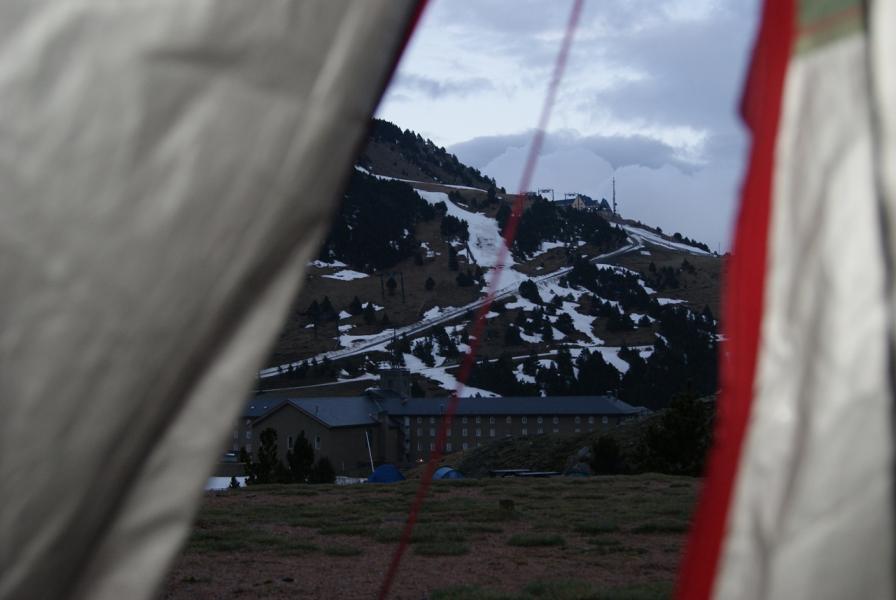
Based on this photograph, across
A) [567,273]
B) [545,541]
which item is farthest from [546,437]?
[567,273]

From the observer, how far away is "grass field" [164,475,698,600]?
24.2 feet

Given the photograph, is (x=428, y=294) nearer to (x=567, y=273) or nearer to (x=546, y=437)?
(x=567, y=273)

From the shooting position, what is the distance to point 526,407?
7969 centimetres

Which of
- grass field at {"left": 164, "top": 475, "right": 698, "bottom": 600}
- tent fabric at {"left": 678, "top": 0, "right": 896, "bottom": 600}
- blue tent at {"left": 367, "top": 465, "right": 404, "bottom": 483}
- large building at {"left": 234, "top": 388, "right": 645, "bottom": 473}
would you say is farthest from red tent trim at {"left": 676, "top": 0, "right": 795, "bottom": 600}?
large building at {"left": 234, "top": 388, "right": 645, "bottom": 473}

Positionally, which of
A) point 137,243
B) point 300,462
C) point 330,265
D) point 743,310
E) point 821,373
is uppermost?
point 330,265

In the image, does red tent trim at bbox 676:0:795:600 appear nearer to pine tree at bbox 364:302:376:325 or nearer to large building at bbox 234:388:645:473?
large building at bbox 234:388:645:473

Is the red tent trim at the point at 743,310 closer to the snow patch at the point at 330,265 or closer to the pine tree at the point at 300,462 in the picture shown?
the pine tree at the point at 300,462

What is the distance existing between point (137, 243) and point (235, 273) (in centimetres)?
20

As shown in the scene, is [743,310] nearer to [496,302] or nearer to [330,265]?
[496,302]

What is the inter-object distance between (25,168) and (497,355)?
10723 centimetres

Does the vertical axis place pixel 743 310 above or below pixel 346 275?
below

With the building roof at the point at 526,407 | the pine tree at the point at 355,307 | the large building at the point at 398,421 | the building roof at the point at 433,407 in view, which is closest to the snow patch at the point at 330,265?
the pine tree at the point at 355,307

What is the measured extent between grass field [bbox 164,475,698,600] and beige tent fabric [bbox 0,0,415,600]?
16.7ft

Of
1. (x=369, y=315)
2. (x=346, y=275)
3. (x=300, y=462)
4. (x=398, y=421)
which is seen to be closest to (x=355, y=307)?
(x=369, y=315)
